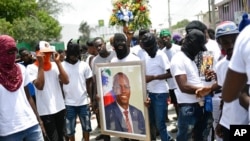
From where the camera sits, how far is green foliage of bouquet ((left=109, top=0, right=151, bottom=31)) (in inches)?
282

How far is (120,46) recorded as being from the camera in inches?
189

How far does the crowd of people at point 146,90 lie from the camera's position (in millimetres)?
2879

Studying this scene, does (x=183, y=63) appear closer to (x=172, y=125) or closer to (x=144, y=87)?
(x=144, y=87)

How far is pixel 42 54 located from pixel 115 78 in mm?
1057

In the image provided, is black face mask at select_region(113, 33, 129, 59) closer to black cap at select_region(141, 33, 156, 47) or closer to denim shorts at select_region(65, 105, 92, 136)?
black cap at select_region(141, 33, 156, 47)

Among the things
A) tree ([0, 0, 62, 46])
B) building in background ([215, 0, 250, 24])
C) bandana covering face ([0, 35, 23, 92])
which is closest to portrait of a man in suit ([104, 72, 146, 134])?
bandana covering face ([0, 35, 23, 92])

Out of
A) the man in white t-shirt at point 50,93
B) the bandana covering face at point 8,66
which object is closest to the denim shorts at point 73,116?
the man in white t-shirt at point 50,93

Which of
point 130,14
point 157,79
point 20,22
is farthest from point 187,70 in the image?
point 20,22

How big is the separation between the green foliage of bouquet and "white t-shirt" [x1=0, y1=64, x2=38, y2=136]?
3.84 metres

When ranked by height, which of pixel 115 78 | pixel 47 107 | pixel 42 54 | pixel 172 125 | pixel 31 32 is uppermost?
pixel 31 32

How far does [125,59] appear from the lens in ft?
15.9

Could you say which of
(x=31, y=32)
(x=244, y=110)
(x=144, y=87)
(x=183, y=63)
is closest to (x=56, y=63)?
(x=144, y=87)

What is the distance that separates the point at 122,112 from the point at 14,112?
5.78ft

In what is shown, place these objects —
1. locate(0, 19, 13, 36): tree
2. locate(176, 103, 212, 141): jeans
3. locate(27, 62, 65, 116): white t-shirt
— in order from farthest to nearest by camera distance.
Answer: locate(0, 19, 13, 36): tree → locate(27, 62, 65, 116): white t-shirt → locate(176, 103, 212, 141): jeans
